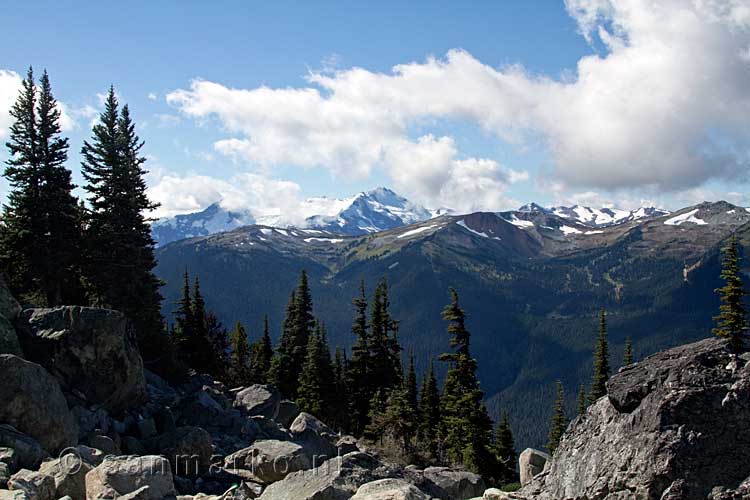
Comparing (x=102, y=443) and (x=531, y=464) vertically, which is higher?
(x=102, y=443)

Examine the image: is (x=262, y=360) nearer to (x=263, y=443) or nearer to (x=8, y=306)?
(x=8, y=306)

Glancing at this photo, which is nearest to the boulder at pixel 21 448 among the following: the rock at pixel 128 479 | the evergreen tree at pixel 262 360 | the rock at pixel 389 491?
the rock at pixel 128 479

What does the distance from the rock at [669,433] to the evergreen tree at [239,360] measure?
53.1 metres

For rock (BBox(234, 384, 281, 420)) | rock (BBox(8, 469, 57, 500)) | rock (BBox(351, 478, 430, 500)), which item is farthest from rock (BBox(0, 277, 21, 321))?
rock (BBox(351, 478, 430, 500))

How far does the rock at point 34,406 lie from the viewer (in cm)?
1490

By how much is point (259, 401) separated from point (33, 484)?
76.6ft

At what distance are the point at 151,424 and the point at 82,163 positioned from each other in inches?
891

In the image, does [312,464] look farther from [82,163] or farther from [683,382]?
[82,163]

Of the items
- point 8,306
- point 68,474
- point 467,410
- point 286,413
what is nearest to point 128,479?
point 68,474

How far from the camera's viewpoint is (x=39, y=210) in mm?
33625

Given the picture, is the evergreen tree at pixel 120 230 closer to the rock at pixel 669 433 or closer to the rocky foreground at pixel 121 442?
the rocky foreground at pixel 121 442

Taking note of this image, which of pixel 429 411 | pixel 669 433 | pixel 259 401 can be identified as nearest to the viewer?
pixel 669 433

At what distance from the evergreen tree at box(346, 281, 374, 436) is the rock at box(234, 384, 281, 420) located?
75.2 feet

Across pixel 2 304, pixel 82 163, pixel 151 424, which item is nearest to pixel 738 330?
pixel 151 424
